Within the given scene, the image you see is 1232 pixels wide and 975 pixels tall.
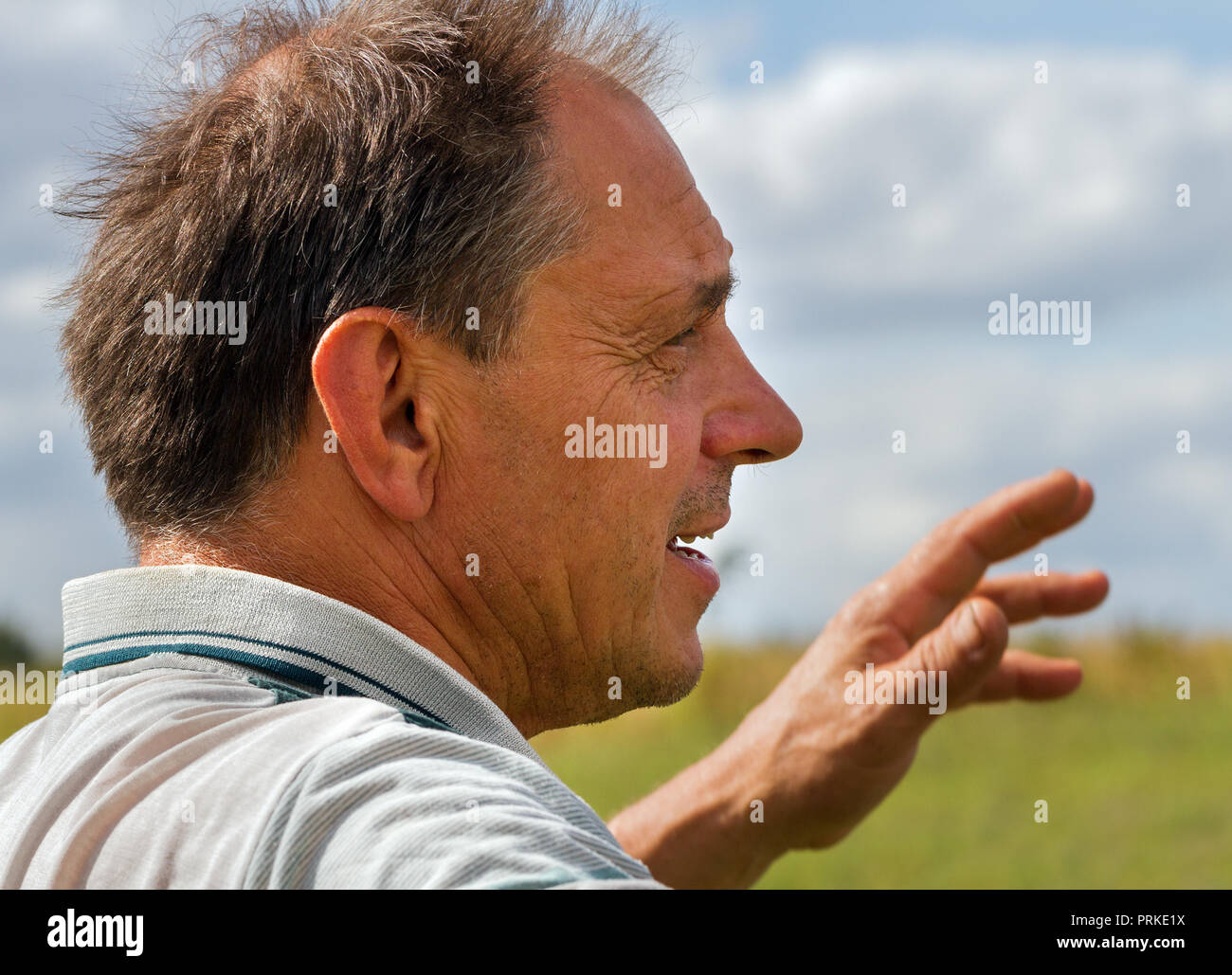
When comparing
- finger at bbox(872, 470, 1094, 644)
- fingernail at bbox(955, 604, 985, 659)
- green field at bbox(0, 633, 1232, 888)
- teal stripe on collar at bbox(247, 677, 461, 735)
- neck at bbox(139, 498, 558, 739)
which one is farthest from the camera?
green field at bbox(0, 633, 1232, 888)

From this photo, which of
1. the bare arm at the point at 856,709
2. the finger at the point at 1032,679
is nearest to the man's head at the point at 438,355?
the bare arm at the point at 856,709

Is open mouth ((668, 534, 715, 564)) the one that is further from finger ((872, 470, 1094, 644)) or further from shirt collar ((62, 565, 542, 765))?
finger ((872, 470, 1094, 644))

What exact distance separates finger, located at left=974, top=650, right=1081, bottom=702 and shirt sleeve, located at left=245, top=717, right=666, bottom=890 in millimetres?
2252

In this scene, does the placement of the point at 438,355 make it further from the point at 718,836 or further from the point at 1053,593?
the point at 1053,593

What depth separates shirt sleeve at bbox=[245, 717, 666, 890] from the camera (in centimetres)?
115

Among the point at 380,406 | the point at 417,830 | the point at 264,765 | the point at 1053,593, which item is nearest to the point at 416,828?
the point at 417,830

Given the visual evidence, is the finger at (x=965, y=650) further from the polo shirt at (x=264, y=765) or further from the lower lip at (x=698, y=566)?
the polo shirt at (x=264, y=765)

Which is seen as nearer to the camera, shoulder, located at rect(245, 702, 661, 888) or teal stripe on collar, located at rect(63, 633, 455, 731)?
shoulder, located at rect(245, 702, 661, 888)

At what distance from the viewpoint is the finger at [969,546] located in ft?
10.2

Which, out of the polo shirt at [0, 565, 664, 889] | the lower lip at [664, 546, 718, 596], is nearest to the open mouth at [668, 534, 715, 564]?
the lower lip at [664, 546, 718, 596]

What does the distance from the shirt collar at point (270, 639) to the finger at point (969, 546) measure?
1.70 metres

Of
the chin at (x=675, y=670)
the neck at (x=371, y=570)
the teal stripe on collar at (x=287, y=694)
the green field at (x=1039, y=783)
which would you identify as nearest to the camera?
the teal stripe on collar at (x=287, y=694)

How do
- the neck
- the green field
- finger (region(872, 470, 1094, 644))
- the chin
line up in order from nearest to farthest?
the neck, the chin, finger (region(872, 470, 1094, 644)), the green field

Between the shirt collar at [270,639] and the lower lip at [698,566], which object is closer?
the shirt collar at [270,639]
